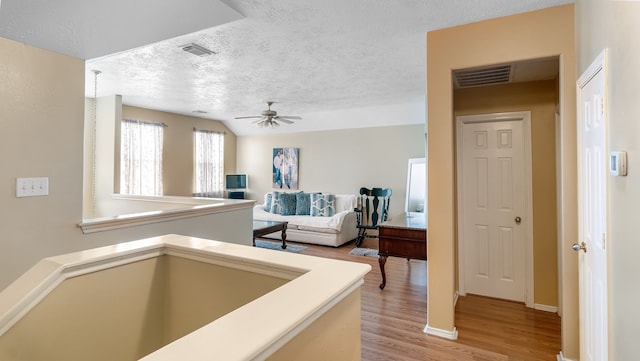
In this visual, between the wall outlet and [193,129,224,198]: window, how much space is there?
16.0 ft

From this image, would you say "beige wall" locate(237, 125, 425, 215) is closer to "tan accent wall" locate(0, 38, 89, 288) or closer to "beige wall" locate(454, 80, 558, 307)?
"beige wall" locate(454, 80, 558, 307)

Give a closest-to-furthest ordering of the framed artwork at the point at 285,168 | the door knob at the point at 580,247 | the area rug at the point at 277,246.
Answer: the door knob at the point at 580,247 < the area rug at the point at 277,246 < the framed artwork at the point at 285,168

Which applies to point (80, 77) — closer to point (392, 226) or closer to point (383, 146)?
point (392, 226)

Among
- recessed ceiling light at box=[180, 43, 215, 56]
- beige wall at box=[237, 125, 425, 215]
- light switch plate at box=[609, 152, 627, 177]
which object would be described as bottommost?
light switch plate at box=[609, 152, 627, 177]

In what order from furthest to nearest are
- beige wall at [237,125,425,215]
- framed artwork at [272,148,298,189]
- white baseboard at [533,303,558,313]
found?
framed artwork at [272,148,298,189], beige wall at [237,125,425,215], white baseboard at [533,303,558,313]

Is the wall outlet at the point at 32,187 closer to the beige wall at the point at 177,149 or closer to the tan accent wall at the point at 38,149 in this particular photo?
the tan accent wall at the point at 38,149

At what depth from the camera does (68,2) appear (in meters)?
1.87

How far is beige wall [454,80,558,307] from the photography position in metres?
3.16

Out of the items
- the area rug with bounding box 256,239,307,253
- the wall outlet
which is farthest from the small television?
the wall outlet

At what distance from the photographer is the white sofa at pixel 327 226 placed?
5.76m

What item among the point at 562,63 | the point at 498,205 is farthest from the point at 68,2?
the point at 498,205

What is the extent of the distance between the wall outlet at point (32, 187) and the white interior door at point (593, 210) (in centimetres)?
345

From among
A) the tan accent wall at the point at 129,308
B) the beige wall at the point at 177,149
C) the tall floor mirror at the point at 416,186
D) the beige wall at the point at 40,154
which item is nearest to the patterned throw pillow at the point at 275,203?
the beige wall at the point at 177,149

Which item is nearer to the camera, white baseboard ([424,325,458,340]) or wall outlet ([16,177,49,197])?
wall outlet ([16,177,49,197])
